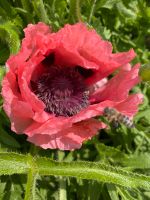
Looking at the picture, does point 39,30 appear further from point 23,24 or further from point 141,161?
point 141,161

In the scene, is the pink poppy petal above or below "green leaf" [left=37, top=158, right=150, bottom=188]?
above

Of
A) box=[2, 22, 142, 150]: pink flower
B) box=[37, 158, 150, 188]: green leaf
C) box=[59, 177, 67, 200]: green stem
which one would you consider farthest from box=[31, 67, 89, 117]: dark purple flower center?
box=[59, 177, 67, 200]: green stem

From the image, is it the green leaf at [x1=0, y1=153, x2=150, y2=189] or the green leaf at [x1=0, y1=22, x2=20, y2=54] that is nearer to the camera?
the green leaf at [x1=0, y1=153, x2=150, y2=189]

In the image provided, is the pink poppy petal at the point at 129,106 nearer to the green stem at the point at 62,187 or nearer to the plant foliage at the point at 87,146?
the plant foliage at the point at 87,146

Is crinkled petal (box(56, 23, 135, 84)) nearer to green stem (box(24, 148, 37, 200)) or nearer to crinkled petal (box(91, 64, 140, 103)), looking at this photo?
crinkled petal (box(91, 64, 140, 103))

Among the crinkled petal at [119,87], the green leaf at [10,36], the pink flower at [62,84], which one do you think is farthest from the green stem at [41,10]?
the crinkled petal at [119,87]

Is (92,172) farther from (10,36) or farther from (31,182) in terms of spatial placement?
(10,36)

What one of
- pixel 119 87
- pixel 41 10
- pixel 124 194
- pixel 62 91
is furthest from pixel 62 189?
pixel 41 10
